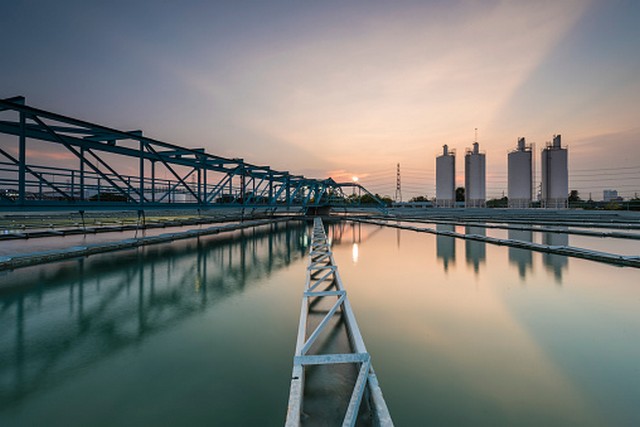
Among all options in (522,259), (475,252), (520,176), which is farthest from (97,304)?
(520,176)

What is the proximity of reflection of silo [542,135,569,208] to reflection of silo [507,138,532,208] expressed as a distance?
79.1 inches

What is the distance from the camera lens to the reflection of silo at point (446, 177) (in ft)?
155

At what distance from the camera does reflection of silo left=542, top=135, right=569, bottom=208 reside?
37.7 metres

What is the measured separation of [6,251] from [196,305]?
961 centimetres

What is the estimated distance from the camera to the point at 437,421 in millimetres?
2268

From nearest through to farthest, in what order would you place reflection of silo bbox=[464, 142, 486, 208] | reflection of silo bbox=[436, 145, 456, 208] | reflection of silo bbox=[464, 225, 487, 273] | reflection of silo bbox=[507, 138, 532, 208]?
reflection of silo bbox=[464, 225, 487, 273], reflection of silo bbox=[507, 138, 532, 208], reflection of silo bbox=[464, 142, 486, 208], reflection of silo bbox=[436, 145, 456, 208]

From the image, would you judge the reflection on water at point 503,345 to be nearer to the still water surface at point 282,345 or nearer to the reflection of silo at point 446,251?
→ the still water surface at point 282,345

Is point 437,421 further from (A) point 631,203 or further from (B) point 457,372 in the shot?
(A) point 631,203

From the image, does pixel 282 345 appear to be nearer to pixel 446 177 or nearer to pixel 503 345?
pixel 503 345

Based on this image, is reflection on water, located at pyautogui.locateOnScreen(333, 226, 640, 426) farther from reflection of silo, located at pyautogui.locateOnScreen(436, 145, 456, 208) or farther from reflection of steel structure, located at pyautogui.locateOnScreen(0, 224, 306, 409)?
reflection of silo, located at pyautogui.locateOnScreen(436, 145, 456, 208)

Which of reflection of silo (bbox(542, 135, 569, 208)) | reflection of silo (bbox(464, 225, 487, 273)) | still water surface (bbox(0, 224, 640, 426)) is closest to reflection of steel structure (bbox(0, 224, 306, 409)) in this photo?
still water surface (bbox(0, 224, 640, 426))

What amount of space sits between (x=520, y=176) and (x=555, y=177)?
4.11m

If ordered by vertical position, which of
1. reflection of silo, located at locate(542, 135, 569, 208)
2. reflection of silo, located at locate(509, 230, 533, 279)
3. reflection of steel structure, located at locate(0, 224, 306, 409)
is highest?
reflection of silo, located at locate(542, 135, 569, 208)

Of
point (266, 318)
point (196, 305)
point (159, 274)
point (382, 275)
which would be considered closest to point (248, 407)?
point (266, 318)
